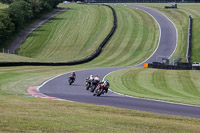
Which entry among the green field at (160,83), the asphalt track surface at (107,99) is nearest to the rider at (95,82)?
the asphalt track surface at (107,99)

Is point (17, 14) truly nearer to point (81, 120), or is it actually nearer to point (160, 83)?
point (160, 83)

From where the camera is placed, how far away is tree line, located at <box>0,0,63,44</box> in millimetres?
89250

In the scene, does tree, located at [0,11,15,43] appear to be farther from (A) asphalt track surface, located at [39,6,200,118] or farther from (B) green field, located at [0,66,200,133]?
(B) green field, located at [0,66,200,133]

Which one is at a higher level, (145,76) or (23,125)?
(23,125)

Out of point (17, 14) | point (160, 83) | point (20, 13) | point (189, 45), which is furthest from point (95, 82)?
point (20, 13)

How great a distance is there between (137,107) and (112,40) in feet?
214

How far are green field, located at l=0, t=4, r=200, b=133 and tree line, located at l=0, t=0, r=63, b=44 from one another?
4.39 meters

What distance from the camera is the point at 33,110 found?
16984 millimetres

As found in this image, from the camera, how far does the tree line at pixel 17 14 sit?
89250mm

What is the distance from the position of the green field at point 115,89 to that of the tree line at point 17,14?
4.39 m

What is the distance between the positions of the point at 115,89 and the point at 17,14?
68085 mm

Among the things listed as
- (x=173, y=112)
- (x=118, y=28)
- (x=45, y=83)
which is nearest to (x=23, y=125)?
(x=173, y=112)

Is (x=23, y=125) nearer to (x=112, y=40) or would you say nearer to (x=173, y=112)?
(x=173, y=112)

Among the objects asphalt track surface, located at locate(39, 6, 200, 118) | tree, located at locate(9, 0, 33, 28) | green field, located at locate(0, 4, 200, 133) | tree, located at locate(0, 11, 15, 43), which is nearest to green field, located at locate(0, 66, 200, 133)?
green field, located at locate(0, 4, 200, 133)
